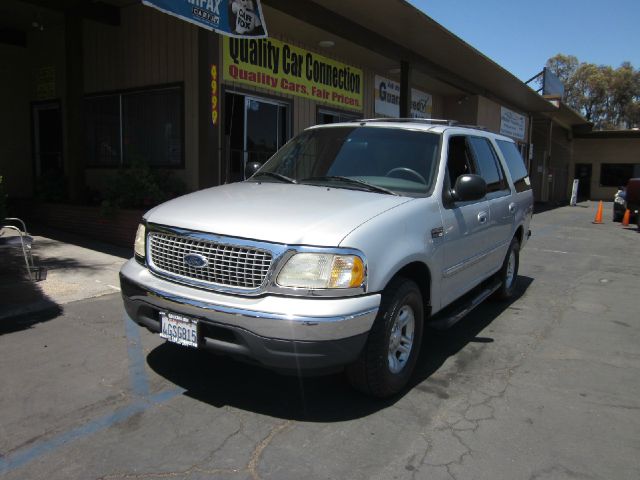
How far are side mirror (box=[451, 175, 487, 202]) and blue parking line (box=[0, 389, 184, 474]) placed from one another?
2.62 meters

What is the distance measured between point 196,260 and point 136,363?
1408 millimetres

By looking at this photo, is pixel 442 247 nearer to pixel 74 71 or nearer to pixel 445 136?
pixel 445 136

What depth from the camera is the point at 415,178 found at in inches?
170

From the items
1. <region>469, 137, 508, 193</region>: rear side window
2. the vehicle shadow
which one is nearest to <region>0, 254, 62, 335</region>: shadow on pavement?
the vehicle shadow

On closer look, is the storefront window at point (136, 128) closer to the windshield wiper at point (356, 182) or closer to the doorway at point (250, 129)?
the doorway at point (250, 129)

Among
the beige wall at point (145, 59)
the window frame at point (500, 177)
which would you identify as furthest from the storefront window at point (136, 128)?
the window frame at point (500, 177)

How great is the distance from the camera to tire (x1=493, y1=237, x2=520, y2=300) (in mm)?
6334

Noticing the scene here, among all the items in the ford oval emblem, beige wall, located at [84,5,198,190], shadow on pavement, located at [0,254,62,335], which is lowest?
shadow on pavement, located at [0,254,62,335]

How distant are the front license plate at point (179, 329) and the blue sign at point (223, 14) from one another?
15.2ft

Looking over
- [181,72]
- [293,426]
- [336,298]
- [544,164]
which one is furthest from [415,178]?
[544,164]

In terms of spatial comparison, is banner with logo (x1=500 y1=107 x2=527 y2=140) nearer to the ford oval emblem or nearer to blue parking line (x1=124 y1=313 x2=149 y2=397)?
blue parking line (x1=124 y1=313 x2=149 y2=397)

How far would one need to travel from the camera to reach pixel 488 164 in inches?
222

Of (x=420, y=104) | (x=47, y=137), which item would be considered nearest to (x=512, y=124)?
(x=420, y=104)

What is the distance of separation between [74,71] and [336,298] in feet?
30.9
